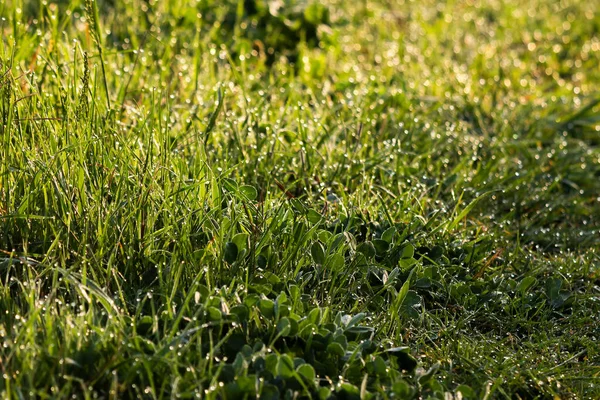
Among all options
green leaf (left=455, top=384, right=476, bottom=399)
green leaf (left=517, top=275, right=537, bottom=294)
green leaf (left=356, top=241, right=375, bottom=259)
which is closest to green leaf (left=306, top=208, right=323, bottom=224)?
green leaf (left=356, top=241, right=375, bottom=259)

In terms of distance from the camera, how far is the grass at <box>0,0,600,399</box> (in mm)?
1987

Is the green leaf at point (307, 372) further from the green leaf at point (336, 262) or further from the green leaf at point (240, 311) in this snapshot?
the green leaf at point (336, 262)

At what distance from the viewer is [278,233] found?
249cm

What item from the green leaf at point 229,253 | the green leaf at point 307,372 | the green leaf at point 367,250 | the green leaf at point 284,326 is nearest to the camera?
the green leaf at point 307,372

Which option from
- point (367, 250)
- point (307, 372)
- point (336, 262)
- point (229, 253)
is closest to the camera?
point (307, 372)

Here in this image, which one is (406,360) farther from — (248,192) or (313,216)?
(248,192)

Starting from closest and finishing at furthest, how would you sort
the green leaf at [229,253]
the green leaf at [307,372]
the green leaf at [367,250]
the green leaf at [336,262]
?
the green leaf at [307,372]
the green leaf at [229,253]
the green leaf at [336,262]
the green leaf at [367,250]

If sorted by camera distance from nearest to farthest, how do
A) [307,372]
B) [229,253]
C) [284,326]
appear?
[307,372] → [284,326] → [229,253]

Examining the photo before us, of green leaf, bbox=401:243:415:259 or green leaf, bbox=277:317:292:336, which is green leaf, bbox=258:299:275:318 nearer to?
green leaf, bbox=277:317:292:336

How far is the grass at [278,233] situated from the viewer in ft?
6.52

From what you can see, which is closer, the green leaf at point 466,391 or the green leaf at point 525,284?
the green leaf at point 466,391

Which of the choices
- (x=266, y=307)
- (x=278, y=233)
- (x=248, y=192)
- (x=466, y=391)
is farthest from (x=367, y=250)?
(x=466, y=391)

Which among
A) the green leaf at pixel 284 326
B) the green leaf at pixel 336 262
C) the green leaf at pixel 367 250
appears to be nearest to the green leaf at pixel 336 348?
the green leaf at pixel 284 326

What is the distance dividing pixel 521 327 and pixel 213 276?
0.96 meters
